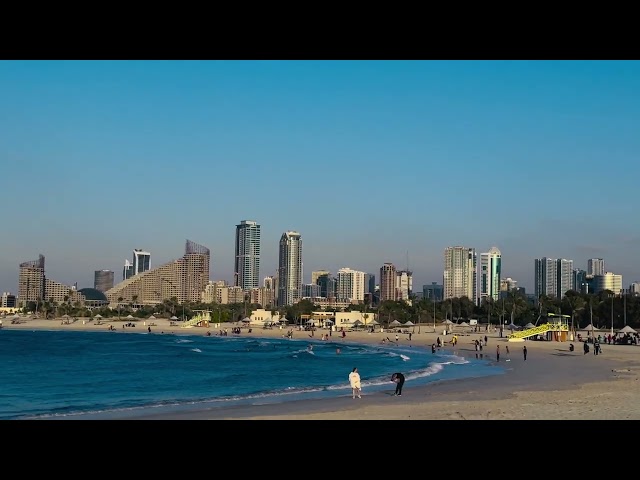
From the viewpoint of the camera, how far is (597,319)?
83312mm

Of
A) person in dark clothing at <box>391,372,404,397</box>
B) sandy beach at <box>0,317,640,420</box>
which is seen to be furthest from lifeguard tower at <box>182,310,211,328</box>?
person in dark clothing at <box>391,372,404,397</box>

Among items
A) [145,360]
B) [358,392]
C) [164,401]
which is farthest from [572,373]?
[145,360]

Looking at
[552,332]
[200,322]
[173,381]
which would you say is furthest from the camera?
[200,322]

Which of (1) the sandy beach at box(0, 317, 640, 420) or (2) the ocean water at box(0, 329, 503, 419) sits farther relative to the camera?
(2) the ocean water at box(0, 329, 503, 419)

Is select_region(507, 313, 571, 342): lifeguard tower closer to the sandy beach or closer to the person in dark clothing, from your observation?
the sandy beach

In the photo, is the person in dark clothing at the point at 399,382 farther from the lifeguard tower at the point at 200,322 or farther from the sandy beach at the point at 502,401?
the lifeguard tower at the point at 200,322

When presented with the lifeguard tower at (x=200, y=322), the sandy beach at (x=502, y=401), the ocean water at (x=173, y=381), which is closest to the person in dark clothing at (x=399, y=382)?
the sandy beach at (x=502, y=401)

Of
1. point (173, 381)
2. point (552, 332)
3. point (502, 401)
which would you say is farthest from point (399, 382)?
point (552, 332)

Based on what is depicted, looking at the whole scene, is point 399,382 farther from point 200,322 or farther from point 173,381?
point 200,322

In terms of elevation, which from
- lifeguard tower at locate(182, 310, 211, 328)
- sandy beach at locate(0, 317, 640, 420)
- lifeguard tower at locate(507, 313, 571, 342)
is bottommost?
lifeguard tower at locate(182, 310, 211, 328)
